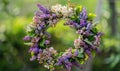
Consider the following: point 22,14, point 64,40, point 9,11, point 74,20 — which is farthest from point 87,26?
point 22,14

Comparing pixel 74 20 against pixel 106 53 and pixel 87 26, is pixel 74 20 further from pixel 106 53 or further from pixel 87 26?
pixel 106 53

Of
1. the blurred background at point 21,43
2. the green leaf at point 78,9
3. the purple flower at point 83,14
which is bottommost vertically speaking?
the purple flower at point 83,14

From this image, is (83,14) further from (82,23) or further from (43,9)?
(43,9)

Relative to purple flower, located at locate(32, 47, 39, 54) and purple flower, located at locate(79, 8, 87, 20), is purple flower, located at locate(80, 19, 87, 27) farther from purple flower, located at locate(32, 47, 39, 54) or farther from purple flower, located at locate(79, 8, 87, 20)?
purple flower, located at locate(32, 47, 39, 54)

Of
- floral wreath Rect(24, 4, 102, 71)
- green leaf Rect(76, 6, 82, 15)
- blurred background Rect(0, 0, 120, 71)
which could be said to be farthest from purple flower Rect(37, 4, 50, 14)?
blurred background Rect(0, 0, 120, 71)

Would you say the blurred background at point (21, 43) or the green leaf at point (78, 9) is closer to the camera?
the green leaf at point (78, 9)

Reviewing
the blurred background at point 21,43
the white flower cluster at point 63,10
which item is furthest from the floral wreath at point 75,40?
the blurred background at point 21,43

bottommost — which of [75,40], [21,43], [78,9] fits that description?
[75,40]

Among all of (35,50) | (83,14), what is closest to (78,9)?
(83,14)

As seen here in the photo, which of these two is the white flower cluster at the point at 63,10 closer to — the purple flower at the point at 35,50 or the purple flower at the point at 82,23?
the purple flower at the point at 82,23
